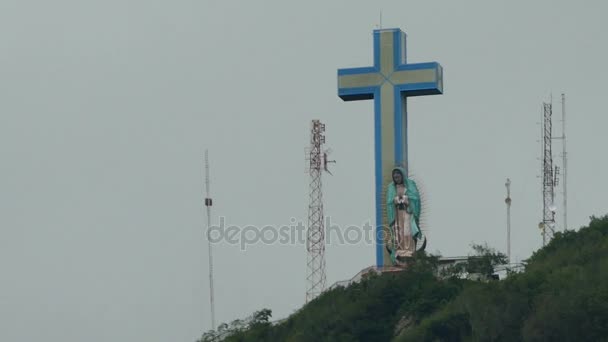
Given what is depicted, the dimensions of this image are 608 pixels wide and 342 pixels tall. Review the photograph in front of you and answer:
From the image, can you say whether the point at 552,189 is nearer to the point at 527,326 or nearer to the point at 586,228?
the point at 586,228

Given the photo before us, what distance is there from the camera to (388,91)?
302 feet

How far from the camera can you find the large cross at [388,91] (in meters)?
91.8

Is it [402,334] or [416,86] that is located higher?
[416,86]

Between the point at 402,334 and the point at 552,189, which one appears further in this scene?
the point at 552,189

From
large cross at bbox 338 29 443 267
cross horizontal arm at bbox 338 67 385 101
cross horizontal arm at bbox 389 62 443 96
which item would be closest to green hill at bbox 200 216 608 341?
large cross at bbox 338 29 443 267

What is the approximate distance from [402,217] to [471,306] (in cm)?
801

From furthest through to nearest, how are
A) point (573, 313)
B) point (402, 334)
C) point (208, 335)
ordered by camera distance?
point (208, 335), point (402, 334), point (573, 313)

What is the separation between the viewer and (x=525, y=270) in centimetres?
9156

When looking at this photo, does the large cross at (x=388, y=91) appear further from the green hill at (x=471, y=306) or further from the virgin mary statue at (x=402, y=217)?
the green hill at (x=471, y=306)

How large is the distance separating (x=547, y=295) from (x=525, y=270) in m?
8.08

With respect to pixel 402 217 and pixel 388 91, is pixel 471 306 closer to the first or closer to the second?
pixel 402 217

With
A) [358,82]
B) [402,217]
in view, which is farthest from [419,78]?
[402,217]


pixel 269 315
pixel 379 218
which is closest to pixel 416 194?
pixel 379 218

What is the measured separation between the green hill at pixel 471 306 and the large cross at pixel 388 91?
2.30m
